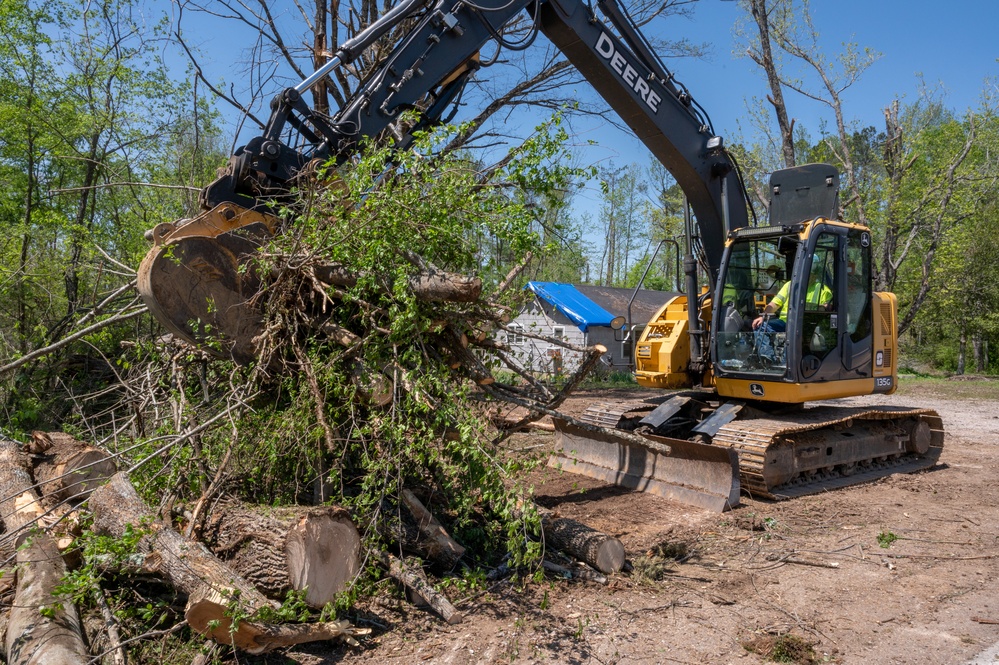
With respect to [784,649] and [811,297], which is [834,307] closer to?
[811,297]

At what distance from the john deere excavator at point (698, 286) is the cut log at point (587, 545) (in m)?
0.86

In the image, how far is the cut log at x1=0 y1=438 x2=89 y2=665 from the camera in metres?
3.18

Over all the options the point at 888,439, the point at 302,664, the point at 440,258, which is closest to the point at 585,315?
the point at 888,439

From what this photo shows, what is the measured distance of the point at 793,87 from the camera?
1917 centimetres

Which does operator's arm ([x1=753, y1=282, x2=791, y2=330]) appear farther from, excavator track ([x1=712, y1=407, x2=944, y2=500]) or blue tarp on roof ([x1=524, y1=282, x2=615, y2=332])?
blue tarp on roof ([x1=524, y1=282, x2=615, y2=332])

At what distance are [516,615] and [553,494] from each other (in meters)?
2.85

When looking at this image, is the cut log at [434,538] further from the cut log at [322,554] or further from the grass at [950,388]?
the grass at [950,388]

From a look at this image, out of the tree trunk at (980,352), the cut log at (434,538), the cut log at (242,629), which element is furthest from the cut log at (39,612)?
the tree trunk at (980,352)

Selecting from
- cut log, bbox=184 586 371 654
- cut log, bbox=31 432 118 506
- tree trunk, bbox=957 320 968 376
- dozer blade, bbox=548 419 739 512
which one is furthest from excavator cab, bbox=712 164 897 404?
tree trunk, bbox=957 320 968 376

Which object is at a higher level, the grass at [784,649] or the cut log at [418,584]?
the cut log at [418,584]

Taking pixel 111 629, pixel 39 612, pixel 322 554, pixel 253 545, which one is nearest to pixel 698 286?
pixel 322 554

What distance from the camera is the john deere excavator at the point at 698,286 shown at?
506 cm

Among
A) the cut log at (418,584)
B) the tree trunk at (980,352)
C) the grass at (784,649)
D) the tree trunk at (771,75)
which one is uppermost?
the tree trunk at (771,75)

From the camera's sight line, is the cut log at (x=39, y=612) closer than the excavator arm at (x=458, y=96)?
Yes
